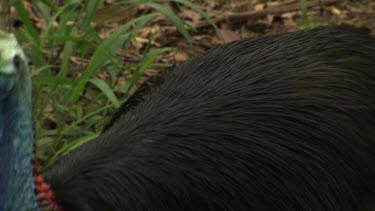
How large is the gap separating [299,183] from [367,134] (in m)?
0.28

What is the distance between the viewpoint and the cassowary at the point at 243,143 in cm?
243

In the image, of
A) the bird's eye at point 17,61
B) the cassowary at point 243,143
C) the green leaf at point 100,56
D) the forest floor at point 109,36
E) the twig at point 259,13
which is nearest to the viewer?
the bird's eye at point 17,61

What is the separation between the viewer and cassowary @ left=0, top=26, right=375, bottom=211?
7.97 feet

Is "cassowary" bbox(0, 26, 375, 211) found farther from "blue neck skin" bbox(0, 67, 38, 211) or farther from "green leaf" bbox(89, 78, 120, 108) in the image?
"green leaf" bbox(89, 78, 120, 108)

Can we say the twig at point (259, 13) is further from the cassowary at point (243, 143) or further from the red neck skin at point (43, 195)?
the red neck skin at point (43, 195)

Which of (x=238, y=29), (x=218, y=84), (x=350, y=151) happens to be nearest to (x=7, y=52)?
(x=218, y=84)

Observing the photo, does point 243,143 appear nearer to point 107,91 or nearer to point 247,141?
point 247,141

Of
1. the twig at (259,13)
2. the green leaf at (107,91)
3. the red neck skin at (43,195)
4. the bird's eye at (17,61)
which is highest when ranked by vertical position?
the twig at (259,13)

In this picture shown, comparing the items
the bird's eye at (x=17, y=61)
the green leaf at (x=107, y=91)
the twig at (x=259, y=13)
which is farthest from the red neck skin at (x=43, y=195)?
the twig at (x=259, y=13)

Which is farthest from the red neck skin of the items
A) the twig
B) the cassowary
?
the twig

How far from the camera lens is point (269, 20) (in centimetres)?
502

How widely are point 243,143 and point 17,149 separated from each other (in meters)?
0.65

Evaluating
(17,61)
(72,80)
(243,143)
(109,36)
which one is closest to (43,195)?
(17,61)

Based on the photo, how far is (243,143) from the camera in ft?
8.34
